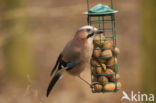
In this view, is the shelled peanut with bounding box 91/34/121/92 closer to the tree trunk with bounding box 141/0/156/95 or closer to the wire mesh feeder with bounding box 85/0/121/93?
the wire mesh feeder with bounding box 85/0/121/93

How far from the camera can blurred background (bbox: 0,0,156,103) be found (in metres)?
6.32

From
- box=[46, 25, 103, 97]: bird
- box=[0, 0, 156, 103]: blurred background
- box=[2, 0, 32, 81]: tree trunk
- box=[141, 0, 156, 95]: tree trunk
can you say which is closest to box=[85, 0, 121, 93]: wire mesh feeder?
box=[46, 25, 103, 97]: bird

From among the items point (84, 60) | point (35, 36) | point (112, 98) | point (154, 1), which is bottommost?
point (112, 98)

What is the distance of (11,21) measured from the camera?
786cm

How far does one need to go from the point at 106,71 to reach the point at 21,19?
12.1 ft

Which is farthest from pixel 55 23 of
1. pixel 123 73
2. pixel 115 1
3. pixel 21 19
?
pixel 21 19

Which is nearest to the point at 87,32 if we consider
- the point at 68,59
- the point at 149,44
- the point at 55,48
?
the point at 68,59

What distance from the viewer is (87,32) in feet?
14.9

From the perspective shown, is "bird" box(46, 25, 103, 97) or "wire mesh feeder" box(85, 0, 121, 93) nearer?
"bird" box(46, 25, 103, 97)

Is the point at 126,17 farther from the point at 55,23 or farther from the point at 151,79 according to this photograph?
the point at 151,79

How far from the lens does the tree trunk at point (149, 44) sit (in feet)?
Answer: 19.8

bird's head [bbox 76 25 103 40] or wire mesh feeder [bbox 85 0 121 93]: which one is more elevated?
bird's head [bbox 76 25 103 40]

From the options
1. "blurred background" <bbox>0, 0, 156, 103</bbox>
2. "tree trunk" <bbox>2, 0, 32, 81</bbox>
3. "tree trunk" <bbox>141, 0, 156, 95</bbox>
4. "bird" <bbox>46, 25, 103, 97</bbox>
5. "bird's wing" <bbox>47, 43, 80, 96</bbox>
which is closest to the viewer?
"bird" <bbox>46, 25, 103, 97</bbox>

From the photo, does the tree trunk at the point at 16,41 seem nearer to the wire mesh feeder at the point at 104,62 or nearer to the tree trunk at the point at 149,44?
the tree trunk at the point at 149,44
